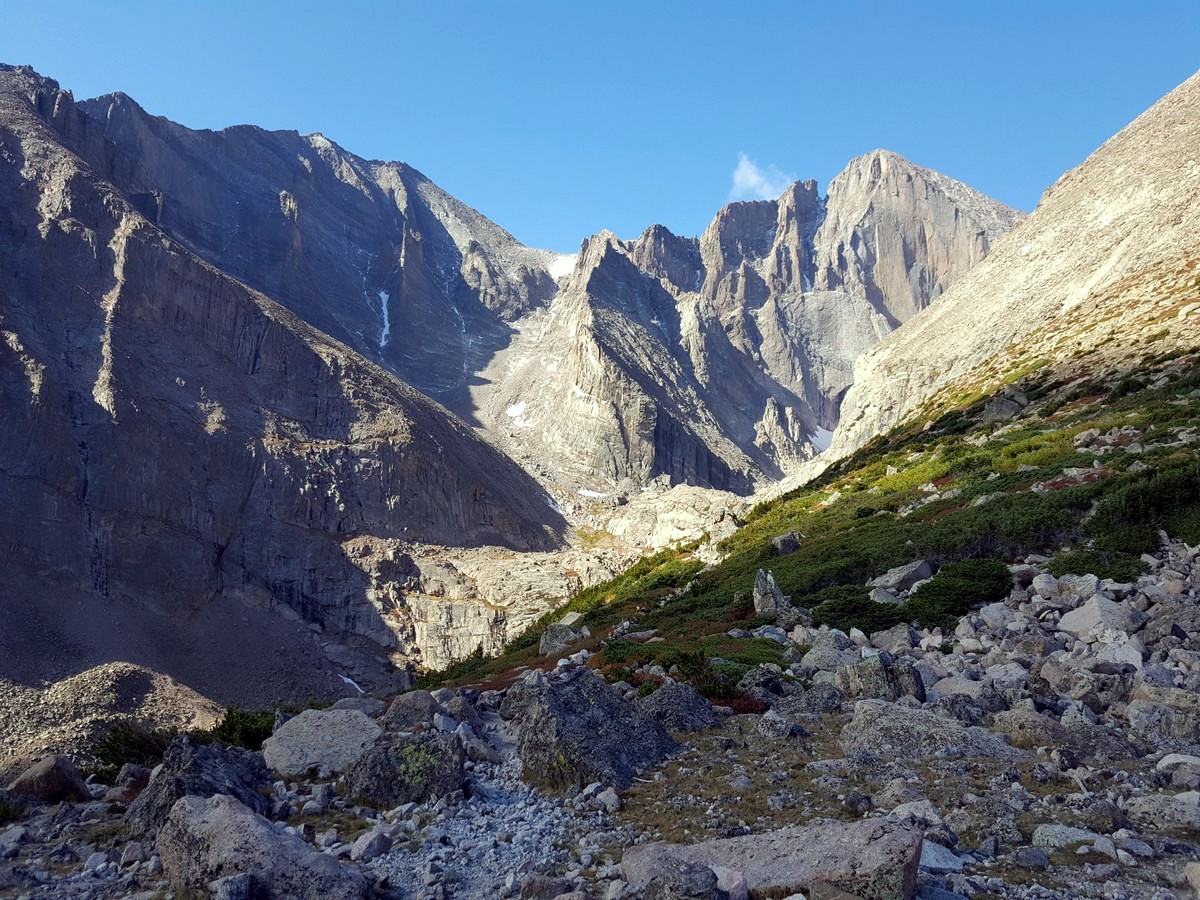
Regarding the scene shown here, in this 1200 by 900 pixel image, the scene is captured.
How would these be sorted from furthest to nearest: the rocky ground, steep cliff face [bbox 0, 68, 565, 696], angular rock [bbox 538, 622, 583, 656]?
steep cliff face [bbox 0, 68, 565, 696]
angular rock [bbox 538, 622, 583, 656]
the rocky ground

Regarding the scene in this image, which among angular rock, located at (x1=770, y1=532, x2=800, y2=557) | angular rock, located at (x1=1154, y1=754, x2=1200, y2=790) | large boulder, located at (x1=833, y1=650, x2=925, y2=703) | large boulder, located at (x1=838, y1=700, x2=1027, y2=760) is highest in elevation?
angular rock, located at (x1=770, y1=532, x2=800, y2=557)

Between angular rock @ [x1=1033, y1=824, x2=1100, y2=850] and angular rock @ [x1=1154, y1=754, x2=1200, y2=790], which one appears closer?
angular rock @ [x1=1033, y1=824, x2=1100, y2=850]

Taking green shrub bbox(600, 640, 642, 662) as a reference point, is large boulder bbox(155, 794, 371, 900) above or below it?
below

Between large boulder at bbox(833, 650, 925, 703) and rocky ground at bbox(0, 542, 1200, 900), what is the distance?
38 millimetres

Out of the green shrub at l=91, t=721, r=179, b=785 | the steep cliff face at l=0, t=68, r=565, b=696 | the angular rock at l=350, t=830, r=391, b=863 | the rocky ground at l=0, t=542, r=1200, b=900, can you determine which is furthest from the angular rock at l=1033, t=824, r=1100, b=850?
the steep cliff face at l=0, t=68, r=565, b=696

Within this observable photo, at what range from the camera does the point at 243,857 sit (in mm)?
7871

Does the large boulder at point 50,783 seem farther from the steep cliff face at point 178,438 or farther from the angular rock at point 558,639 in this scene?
the steep cliff face at point 178,438

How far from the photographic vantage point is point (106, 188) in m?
112

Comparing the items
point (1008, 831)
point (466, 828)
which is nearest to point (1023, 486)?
point (1008, 831)

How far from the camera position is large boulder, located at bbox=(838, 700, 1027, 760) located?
1072cm

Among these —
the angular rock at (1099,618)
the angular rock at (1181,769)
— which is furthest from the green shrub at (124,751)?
the angular rock at (1099,618)

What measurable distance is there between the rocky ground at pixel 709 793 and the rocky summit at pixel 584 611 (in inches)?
2.2

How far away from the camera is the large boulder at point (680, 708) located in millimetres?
13016

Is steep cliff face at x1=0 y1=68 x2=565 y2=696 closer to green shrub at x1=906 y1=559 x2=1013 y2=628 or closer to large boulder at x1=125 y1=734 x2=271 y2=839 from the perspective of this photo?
large boulder at x1=125 y1=734 x2=271 y2=839
